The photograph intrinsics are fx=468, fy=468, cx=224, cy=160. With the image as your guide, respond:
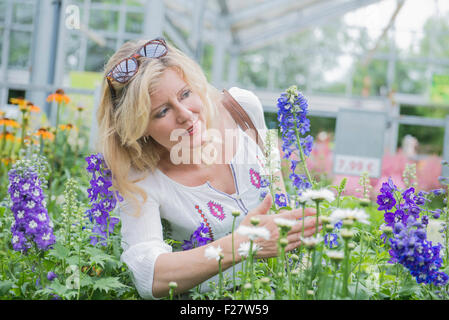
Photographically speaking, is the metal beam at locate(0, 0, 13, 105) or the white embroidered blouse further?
the metal beam at locate(0, 0, 13, 105)

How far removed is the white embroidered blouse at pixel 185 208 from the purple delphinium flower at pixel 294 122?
68 mm

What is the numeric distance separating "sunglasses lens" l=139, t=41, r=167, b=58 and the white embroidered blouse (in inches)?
15.9

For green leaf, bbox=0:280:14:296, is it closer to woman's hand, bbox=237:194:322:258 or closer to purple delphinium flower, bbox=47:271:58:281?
purple delphinium flower, bbox=47:271:58:281

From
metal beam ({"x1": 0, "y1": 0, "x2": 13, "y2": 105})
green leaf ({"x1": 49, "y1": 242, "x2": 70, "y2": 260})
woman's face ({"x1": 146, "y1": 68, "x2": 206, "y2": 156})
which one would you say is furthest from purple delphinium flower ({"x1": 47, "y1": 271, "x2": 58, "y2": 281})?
metal beam ({"x1": 0, "y1": 0, "x2": 13, "y2": 105})

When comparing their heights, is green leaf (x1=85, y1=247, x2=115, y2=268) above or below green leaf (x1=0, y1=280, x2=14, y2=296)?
above

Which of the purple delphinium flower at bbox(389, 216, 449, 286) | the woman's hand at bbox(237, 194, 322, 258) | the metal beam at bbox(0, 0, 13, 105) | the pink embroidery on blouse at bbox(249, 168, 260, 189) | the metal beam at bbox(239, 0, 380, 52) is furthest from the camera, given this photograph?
the metal beam at bbox(239, 0, 380, 52)

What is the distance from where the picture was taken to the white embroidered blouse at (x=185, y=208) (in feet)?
4.48

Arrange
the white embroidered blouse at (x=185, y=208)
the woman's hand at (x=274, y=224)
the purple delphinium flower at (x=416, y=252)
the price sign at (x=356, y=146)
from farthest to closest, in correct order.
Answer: the price sign at (x=356, y=146) → the white embroidered blouse at (x=185, y=208) → the woman's hand at (x=274, y=224) → the purple delphinium flower at (x=416, y=252)

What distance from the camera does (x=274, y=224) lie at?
1.16 metres

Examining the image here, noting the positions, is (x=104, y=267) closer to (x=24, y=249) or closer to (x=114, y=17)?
(x=24, y=249)

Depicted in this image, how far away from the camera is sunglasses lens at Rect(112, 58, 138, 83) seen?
59.9 inches

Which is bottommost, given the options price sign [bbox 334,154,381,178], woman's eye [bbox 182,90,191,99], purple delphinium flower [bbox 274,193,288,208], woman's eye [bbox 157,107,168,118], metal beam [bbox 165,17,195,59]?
purple delphinium flower [bbox 274,193,288,208]

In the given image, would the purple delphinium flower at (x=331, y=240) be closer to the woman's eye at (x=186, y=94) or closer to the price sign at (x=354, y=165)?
the woman's eye at (x=186, y=94)

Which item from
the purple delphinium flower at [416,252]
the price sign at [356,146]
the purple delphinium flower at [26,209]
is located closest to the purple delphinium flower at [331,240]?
the purple delphinium flower at [416,252]
